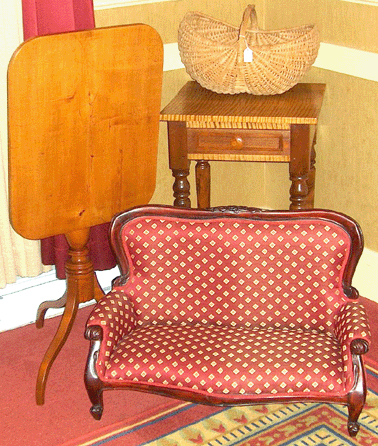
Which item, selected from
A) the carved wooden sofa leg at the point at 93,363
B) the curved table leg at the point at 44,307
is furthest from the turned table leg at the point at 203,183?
the carved wooden sofa leg at the point at 93,363

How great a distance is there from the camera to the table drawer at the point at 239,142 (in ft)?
11.6

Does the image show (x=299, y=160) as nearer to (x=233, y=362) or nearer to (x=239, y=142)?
(x=239, y=142)

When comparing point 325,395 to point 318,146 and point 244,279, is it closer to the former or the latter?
point 244,279

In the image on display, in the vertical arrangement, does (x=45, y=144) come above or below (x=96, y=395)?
above

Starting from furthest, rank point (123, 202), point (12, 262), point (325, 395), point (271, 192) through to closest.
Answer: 1. point (271, 192)
2. point (12, 262)
3. point (123, 202)
4. point (325, 395)

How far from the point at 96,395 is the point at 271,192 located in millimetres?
1975

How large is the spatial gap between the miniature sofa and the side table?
0.46 meters

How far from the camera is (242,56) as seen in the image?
140 inches

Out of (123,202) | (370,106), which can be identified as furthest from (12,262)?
(370,106)

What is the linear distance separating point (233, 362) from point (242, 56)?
53.7 inches

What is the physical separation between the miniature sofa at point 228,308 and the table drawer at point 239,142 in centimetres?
47

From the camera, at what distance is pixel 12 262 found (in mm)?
3977

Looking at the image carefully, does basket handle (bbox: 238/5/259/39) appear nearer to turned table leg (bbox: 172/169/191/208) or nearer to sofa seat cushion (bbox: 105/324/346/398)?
turned table leg (bbox: 172/169/191/208)

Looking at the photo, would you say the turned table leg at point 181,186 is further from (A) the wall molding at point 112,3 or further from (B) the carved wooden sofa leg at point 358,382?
(B) the carved wooden sofa leg at point 358,382
